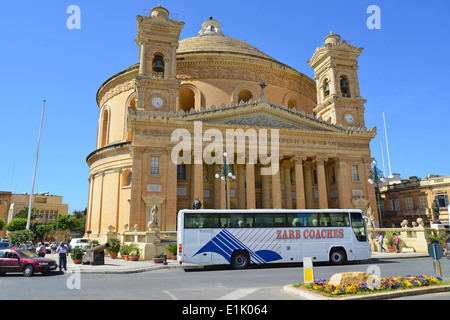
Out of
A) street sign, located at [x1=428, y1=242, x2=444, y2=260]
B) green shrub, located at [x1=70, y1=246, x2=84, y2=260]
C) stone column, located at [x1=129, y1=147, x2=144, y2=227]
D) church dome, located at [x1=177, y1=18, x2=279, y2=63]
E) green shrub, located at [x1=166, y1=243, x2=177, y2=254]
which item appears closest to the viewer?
street sign, located at [x1=428, y1=242, x2=444, y2=260]

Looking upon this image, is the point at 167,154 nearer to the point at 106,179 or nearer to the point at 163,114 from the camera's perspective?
the point at 163,114

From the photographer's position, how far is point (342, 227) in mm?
19219

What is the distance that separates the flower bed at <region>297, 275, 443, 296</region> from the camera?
8.81 metres

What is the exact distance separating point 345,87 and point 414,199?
17622 mm

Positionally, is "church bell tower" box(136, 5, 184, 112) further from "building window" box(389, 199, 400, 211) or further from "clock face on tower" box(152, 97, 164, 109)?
"building window" box(389, 199, 400, 211)

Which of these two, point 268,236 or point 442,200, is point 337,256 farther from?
point 442,200

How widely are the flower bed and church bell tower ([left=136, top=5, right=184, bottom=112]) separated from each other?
2567cm

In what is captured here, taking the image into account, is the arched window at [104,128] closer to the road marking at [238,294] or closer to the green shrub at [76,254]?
the green shrub at [76,254]

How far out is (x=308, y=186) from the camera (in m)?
37.5

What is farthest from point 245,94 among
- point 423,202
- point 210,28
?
point 423,202

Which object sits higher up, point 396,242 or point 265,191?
point 265,191

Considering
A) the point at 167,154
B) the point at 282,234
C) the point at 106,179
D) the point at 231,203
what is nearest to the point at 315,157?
the point at 231,203

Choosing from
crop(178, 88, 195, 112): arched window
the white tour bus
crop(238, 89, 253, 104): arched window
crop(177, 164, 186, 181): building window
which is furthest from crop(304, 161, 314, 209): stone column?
the white tour bus

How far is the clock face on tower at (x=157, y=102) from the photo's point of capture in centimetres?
3253
